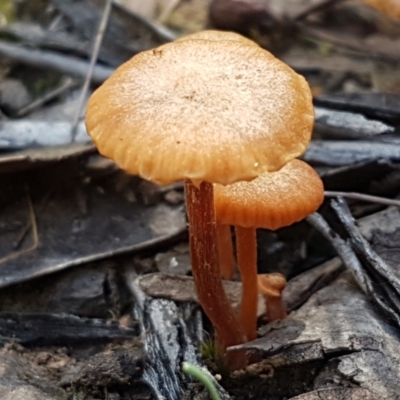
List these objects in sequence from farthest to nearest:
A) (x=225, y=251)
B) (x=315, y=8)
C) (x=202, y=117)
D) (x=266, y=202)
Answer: (x=315, y=8)
(x=225, y=251)
(x=266, y=202)
(x=202, y=117)

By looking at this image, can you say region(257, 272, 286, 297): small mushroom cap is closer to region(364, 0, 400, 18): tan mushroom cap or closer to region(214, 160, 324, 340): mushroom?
region(214, 160, 324, 340): mushroom

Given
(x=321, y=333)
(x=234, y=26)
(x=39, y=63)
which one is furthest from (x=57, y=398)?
(x=234, y=26)

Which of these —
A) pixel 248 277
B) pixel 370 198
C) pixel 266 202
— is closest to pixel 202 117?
pixel 266 202

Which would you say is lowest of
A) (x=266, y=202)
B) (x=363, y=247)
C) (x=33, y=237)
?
(x=33, y=237)

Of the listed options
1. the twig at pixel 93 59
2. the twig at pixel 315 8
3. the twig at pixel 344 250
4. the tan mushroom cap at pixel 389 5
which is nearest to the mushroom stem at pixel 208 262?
the twig at pixel 344 250

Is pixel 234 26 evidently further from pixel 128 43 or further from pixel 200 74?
pixel 200 74

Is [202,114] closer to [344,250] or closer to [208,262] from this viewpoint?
[208,262]

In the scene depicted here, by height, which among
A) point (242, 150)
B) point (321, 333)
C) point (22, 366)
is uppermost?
point (242, 150)
